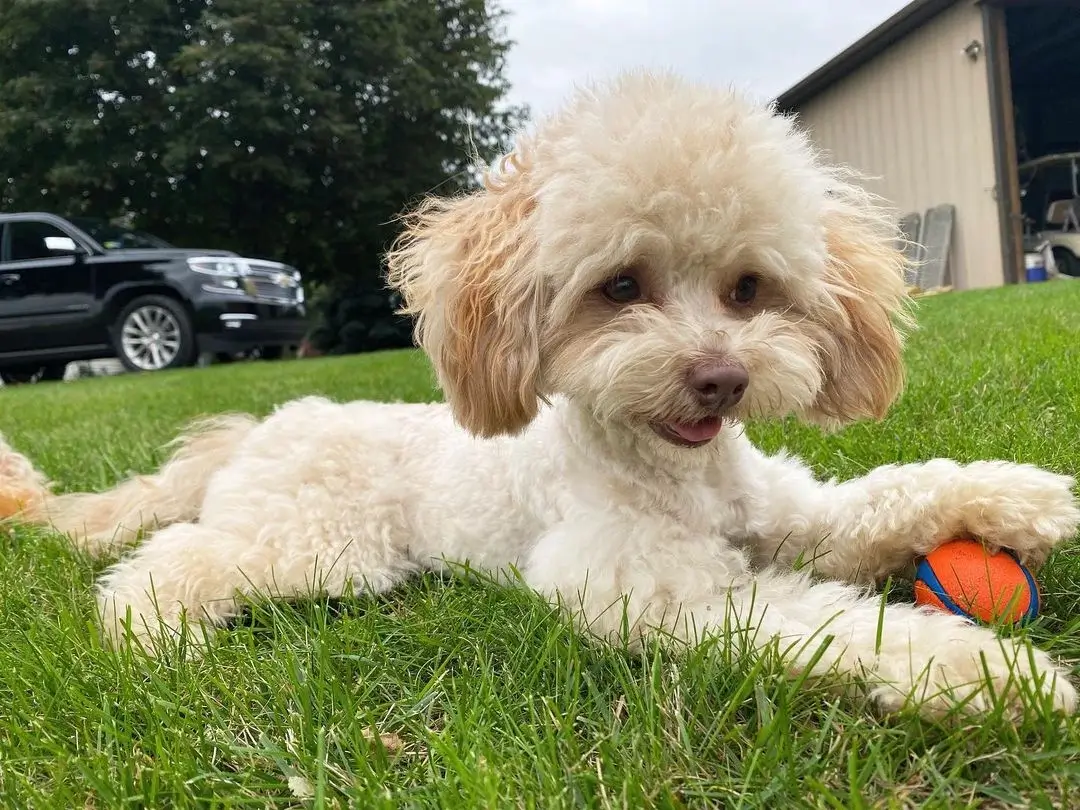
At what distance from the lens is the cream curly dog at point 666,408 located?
2.06 metres

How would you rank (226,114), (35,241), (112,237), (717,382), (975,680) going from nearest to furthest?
(975,680) → (717,382) → (35,241) → (112,237) → (226,114)

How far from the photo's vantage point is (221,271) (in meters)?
13.0

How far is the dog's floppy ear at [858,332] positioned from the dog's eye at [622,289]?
0.59m

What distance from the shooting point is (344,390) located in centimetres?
778

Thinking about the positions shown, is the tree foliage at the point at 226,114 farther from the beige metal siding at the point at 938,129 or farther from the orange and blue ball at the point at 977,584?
the orange and blue ball at the point at 977,584

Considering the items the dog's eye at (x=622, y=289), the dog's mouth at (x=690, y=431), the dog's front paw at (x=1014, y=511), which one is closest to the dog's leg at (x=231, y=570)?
the dog's mouth at (x=690, y=431)

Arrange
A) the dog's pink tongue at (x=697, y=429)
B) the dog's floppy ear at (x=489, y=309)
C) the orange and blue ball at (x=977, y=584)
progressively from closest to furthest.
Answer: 1. the orange and blue ball at (x=977, y=584)
2. the dog's pink tongue at (x=697, y=429)
3. the dog's floppy ear at (x=489, y=309)

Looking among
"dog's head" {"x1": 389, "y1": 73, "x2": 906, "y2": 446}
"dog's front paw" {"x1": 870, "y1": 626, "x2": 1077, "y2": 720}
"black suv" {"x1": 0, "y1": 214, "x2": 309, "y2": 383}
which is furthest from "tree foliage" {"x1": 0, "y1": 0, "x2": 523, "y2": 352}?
"dog's front paw" {"x1": 870, "y1": 626, "x2": 1077, "y2": 720}

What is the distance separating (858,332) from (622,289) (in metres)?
0.77

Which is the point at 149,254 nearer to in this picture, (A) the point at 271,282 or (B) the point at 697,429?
(A) the point at 271,282

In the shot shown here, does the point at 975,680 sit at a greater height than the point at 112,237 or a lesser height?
lesser

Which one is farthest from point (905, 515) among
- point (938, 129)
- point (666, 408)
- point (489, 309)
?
point (938, 129)

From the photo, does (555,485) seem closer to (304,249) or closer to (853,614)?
(853,614)

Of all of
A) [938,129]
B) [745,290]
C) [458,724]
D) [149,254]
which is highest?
[938,129]
